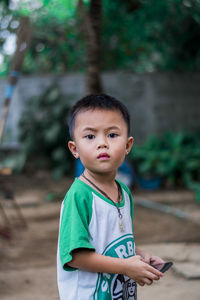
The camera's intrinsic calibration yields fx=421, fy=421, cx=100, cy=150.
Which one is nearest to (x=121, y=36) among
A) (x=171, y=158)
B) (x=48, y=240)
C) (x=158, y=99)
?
(x=158, y=99)

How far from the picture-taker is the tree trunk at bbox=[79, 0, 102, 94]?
18.4ft

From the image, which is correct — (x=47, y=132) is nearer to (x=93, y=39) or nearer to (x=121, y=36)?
(x=121, y=36)

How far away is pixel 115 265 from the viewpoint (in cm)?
142

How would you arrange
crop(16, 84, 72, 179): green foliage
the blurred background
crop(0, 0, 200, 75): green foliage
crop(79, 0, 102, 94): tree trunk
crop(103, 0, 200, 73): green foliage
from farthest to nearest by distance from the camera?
crop(16, 84, 72, 179): green foliage < crop(0, 0, 200, 75): green foliage < crop(103, 0, 200, 73): green foliage < the blurred background < crop(79, 0, 102, 94): tree trunk

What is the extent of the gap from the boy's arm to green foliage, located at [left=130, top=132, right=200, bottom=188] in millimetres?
6165

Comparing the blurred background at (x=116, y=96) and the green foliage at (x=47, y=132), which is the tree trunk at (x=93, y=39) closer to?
the blurred background at (x=116, y=96)

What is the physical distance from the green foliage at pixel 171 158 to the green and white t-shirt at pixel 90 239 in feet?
19.9

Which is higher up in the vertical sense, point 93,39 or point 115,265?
point 93,39

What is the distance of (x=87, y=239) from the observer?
142cm

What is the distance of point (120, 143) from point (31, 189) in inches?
264

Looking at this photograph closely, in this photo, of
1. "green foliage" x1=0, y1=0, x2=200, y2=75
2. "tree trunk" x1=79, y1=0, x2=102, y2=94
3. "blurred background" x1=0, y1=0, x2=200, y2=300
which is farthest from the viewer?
A: "green foliage" x1=0, y1=0, x2=200, y2=75

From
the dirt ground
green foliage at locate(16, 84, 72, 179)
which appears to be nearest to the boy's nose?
the dirt ground

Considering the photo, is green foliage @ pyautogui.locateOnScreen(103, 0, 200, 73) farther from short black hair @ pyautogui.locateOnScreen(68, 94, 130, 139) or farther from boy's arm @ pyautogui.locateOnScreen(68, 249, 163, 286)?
boy's arm @ pyautogui.locateOnScreen(68, 249, 163, 286)

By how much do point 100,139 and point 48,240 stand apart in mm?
→ 3411
